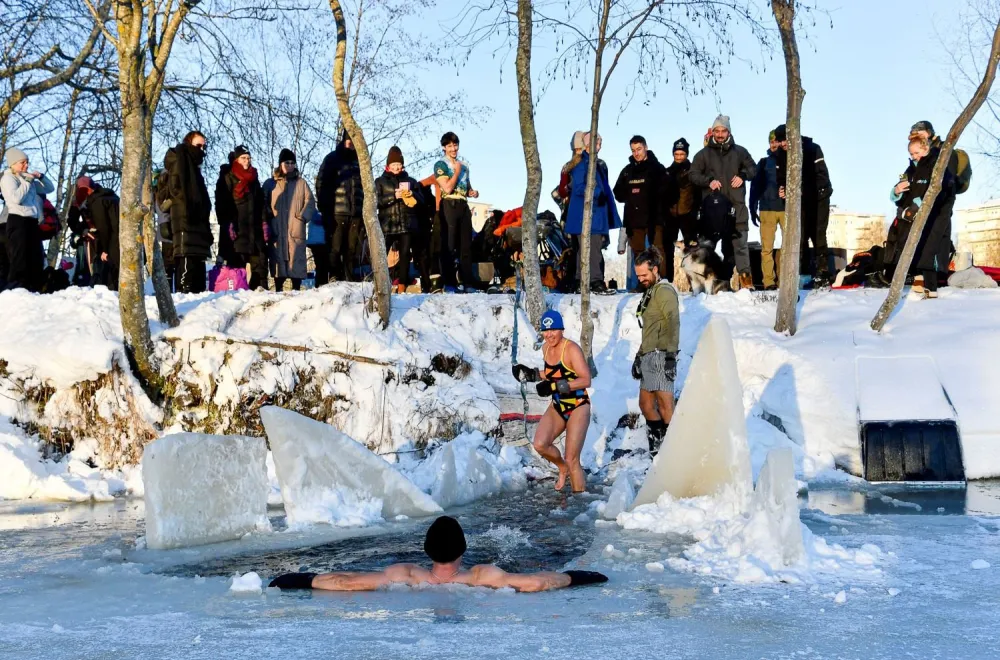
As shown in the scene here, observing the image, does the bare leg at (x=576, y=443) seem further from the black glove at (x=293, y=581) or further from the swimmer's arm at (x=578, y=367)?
the black glove at (x=293, y=581)

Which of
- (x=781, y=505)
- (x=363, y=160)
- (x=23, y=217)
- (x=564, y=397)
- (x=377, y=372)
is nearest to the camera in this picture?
(x=781, y=505)

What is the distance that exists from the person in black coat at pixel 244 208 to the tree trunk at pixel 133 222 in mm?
1990

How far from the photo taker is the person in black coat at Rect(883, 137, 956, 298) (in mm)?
12273

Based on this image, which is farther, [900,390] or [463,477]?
[900,390]

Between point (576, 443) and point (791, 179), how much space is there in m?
4.90

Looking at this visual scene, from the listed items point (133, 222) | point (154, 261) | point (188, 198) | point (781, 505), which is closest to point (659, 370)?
point (781, 505)

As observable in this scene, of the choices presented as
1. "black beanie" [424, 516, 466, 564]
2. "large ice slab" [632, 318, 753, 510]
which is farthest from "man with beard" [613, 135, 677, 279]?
"black beanie" [424, 516, 466, 564]

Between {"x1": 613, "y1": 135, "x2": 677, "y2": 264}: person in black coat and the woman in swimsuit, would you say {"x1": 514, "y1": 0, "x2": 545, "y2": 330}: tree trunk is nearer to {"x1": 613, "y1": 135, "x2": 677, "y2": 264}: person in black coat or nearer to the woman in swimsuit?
{"x1": 613, "y1": 135, "x2": 677, "y2": 264}: person in black coat

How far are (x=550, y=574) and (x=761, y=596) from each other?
113 centimetres

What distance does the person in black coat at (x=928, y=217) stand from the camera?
40.3 feet

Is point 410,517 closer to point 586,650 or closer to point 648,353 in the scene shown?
point 648,353

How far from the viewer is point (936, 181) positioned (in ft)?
38.6

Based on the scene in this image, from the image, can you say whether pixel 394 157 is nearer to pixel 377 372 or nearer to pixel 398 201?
pixel 398 201

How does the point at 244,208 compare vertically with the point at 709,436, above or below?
above
